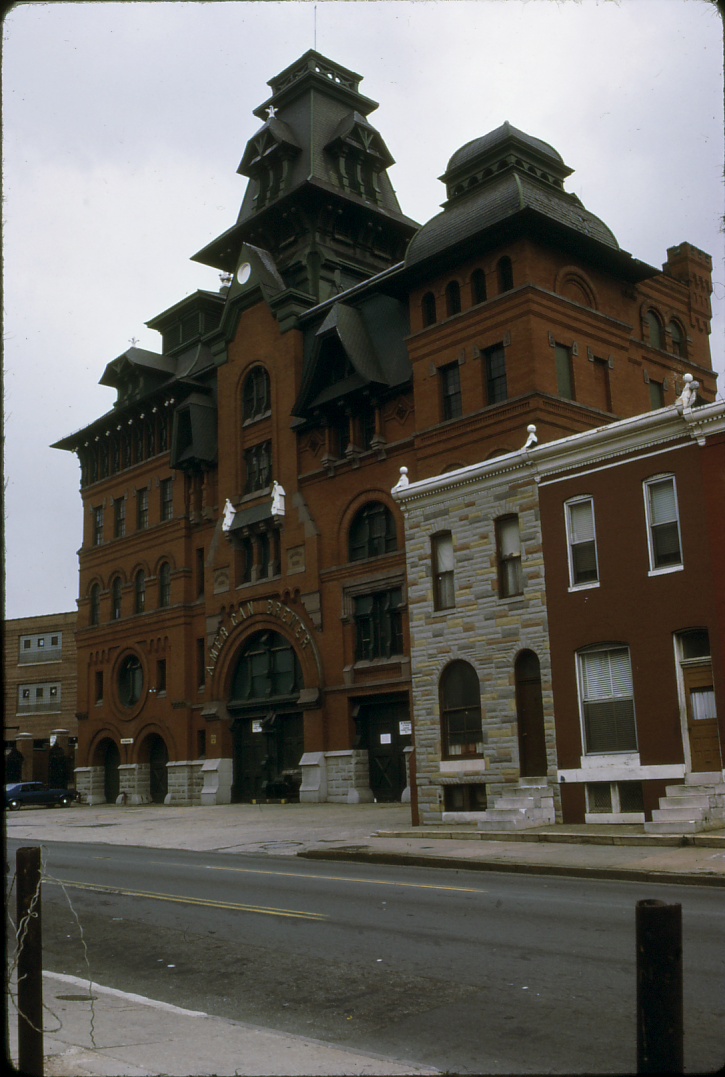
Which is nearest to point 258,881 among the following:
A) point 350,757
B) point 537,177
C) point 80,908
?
point 80,908

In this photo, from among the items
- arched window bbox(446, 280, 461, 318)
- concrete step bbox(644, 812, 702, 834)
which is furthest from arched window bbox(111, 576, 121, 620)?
concrete step bbox(644, 812, 702, 834)

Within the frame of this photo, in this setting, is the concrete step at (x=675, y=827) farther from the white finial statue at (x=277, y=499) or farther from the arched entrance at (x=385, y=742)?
the white finial statue at (x=277, y=499)

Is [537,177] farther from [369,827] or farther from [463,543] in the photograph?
[369,827]

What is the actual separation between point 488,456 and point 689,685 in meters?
13.5

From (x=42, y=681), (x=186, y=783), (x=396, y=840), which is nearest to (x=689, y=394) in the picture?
(x=396, y=840)

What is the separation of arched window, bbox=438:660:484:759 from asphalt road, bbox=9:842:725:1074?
10.1m

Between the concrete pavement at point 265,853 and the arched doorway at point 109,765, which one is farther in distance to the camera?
the arched doorway at point 109,765

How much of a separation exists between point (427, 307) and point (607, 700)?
18.3 metres

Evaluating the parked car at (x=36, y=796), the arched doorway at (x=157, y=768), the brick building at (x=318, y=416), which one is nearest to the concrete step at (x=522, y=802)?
the brick building at (x=318, y=416)

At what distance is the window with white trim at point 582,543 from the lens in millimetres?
24891

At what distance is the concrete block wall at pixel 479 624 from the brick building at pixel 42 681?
4149 cm

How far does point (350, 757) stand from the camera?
3991 centimetres

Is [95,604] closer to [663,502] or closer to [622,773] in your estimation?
[622,773]

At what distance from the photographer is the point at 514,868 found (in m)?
17.9
